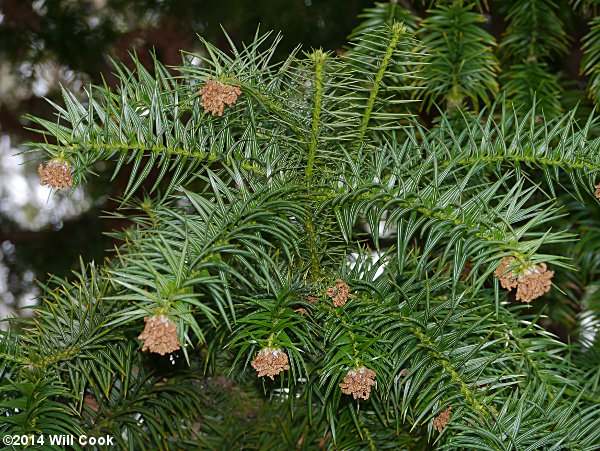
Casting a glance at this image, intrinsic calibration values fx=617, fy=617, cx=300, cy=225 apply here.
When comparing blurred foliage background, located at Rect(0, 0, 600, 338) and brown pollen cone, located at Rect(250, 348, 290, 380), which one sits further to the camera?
blurred foliage background, located at Rect(0, 0, 600, 338)

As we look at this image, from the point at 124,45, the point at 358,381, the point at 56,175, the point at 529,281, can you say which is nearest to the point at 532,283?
the point at 529,281

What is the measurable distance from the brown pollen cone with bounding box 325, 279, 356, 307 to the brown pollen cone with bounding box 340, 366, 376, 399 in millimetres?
54

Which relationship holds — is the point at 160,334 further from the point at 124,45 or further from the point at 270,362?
the point at 124,45

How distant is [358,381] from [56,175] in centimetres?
21

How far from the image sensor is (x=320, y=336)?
1.36 ft

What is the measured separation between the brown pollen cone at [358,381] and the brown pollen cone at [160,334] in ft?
0.37

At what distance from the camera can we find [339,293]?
0.40m

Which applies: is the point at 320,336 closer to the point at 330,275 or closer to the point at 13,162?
the point at 330,275

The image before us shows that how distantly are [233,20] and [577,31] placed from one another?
52 centimetres

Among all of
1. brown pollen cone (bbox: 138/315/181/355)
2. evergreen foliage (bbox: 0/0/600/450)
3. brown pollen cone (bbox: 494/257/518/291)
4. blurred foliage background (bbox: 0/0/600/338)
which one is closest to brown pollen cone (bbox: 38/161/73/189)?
evergreen foliage (bbox: 0/0/600/450)

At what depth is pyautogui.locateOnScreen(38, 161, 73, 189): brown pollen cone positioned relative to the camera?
363 millimetres

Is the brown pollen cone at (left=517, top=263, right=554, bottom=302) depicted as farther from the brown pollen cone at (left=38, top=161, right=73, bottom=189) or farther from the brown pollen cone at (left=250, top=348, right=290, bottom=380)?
the brown pollen cone at (left=38, top=161, right=73, bottom=189)

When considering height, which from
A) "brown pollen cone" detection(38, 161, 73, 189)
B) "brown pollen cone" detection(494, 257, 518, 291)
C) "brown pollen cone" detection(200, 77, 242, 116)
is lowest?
"brown pollen cone" detection(494, 257, 518, 291)

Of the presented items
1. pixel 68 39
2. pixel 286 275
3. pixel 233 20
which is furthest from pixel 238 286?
pixel 68 39
